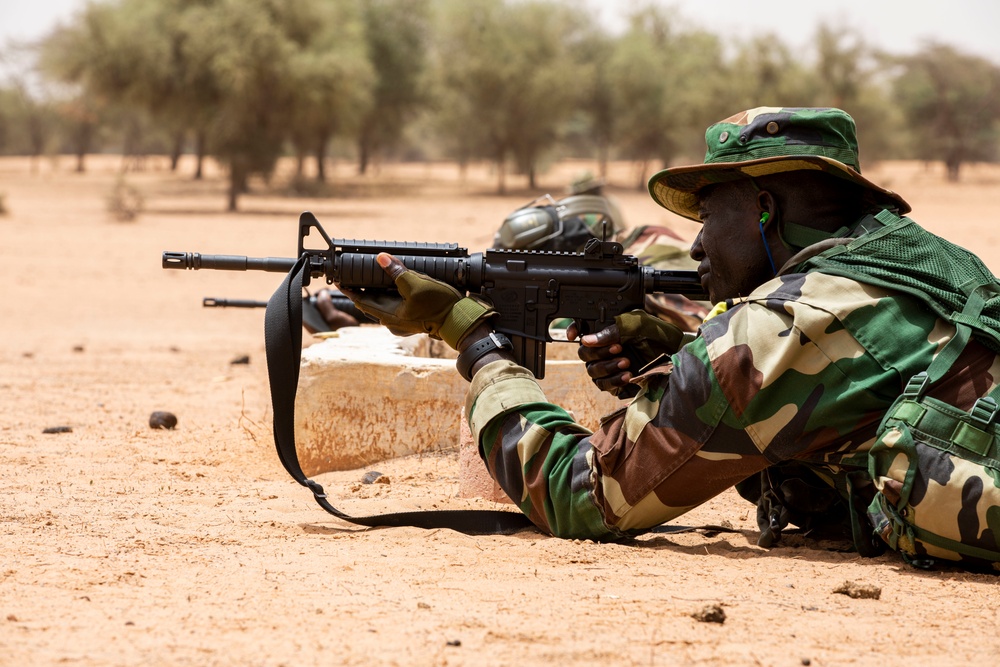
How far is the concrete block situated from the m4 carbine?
1.42m

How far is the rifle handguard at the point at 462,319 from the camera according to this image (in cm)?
346

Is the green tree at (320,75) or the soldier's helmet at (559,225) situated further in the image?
the green tree at (320,75)

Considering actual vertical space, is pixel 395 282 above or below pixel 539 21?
below

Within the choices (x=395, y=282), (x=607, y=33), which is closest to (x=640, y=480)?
(x=395, y=282)

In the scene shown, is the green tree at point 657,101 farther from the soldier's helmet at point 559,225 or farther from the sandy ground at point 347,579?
the sandy ground at point 347,579

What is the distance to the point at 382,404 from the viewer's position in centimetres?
507

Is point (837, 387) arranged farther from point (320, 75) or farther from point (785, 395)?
point (320, 75)

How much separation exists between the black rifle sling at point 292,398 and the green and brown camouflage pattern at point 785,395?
27.3 inches

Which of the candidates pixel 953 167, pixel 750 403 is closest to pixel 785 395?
pixel 750 403

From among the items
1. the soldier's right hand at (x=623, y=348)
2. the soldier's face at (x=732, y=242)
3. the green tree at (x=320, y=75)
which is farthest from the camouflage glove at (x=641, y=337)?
the green tree at (x=320, y=75)

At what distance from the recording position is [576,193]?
314 inches

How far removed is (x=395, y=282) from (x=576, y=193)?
4.68 metres

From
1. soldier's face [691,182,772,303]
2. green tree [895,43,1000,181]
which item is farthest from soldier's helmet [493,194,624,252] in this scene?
green tree [895,43,1000,181]

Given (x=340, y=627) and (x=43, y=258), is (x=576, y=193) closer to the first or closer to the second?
(x=340, y=627)
